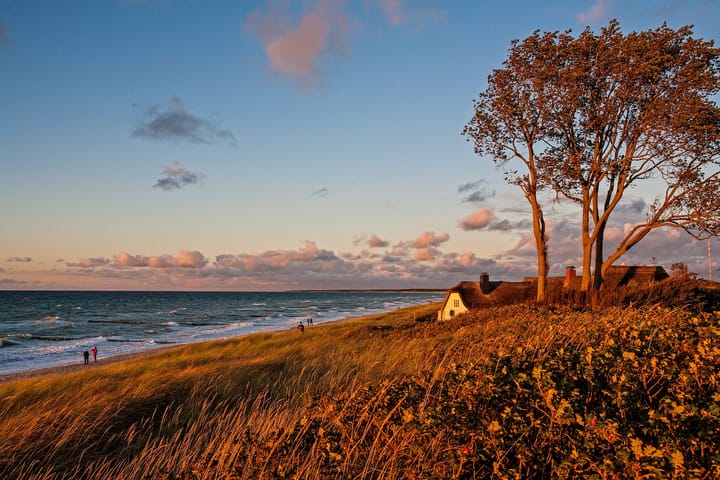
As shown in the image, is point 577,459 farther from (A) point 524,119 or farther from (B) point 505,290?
(B) point 505,290

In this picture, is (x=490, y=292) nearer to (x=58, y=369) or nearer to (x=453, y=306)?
(x=453, y=306)

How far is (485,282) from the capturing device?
131ft

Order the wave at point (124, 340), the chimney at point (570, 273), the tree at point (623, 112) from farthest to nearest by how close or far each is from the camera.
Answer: the wave at point (124, 340), the chimney at point (570, 273), the tree at point (623, 112)

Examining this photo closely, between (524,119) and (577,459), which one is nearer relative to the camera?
(577,459)

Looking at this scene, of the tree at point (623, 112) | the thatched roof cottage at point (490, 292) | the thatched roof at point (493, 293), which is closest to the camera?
the tree at point (623, 112)

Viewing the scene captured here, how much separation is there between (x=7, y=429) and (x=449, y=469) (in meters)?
7.25

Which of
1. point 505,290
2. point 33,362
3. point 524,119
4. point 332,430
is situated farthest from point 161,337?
point 332,430

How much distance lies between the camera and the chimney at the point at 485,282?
1560 inches

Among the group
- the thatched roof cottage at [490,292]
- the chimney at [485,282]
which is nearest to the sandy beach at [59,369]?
the thatched roof cottage at [490,292]

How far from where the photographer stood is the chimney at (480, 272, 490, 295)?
39.6 metres

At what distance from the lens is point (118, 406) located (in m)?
8.63

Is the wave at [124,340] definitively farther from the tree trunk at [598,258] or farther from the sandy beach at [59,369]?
the tree trunk at [598,258]

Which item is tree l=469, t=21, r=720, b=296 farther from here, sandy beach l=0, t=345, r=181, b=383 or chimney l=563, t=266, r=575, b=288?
sandy beach l=0, t=345, r=181, b=383

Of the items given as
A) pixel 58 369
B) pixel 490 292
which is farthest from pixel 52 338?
pixel 490 292
